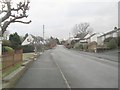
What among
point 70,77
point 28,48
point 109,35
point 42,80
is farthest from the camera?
point 109,35

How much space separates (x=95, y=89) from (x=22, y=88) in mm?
2810

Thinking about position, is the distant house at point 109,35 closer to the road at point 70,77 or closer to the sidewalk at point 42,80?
the road at point 70,77

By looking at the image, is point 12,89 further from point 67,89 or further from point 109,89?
point 109,89

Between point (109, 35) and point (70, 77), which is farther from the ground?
point (109, 35)

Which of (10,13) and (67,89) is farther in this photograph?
(10,13)

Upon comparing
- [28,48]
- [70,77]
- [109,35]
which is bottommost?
[70,77]

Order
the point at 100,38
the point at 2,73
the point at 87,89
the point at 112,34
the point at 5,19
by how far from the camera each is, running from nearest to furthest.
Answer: the point at 87,89, the point at 2,73, the point at 5,19, the point at 112,34, the point at 100,38

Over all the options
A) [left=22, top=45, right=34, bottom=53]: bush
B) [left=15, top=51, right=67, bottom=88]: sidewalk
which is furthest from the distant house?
[left=15, top=51, right=67, bottom=88]: sidewalk

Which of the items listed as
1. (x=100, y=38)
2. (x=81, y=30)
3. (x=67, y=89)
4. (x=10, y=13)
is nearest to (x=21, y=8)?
(x=10, y=13)

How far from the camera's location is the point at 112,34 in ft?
316

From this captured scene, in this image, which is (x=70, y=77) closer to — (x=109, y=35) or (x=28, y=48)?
(x=28, y=48)

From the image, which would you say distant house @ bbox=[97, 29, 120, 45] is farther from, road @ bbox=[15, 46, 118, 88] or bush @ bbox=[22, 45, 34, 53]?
road @ bbox=[15, 46, 118, 88]

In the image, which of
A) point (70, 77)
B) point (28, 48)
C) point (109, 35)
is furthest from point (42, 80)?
point (109, 35)

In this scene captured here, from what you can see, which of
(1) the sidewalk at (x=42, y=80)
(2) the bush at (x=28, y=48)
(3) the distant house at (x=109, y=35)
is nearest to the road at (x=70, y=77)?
(1) the sidewalk at (x=42, y=80)
